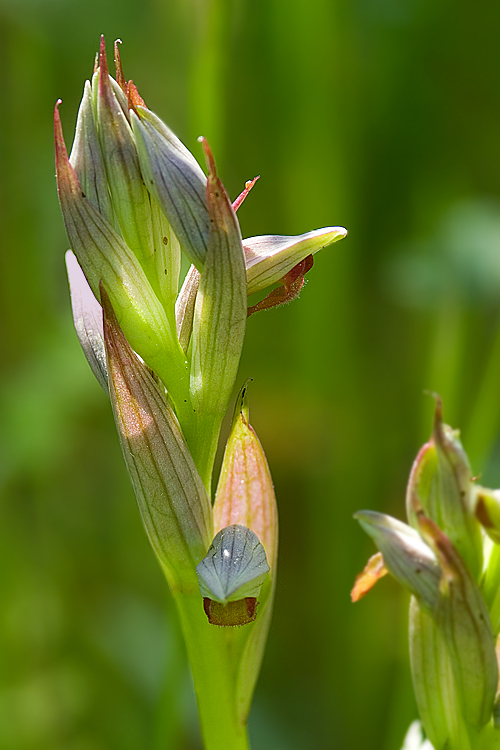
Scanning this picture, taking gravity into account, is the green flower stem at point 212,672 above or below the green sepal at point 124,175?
below

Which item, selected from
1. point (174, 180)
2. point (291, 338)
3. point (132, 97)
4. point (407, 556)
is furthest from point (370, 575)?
point (291, 338)

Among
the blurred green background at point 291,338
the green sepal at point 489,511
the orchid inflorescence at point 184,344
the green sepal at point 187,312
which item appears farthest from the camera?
the blurred green background at point 291,338

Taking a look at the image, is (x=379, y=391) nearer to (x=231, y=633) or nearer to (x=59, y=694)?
(x=59, y=694)

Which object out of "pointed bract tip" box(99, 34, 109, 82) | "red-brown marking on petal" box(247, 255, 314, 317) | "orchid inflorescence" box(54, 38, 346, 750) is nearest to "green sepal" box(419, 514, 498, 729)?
"orchid inflorescence" box(54, 38, 346, 750)

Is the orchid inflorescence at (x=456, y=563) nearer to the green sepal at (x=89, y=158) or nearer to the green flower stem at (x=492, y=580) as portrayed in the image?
the green flower stem at (x=492, y=580)

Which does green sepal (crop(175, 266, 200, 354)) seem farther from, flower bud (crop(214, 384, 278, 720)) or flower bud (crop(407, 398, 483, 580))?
flower bud (crop(407, 398, 483, 580))

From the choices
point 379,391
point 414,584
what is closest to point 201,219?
point 414,584

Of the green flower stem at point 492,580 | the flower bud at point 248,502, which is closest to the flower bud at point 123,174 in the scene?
the flower bud at point 248,502

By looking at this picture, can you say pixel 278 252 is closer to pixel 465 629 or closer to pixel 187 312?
pixel 187 312
